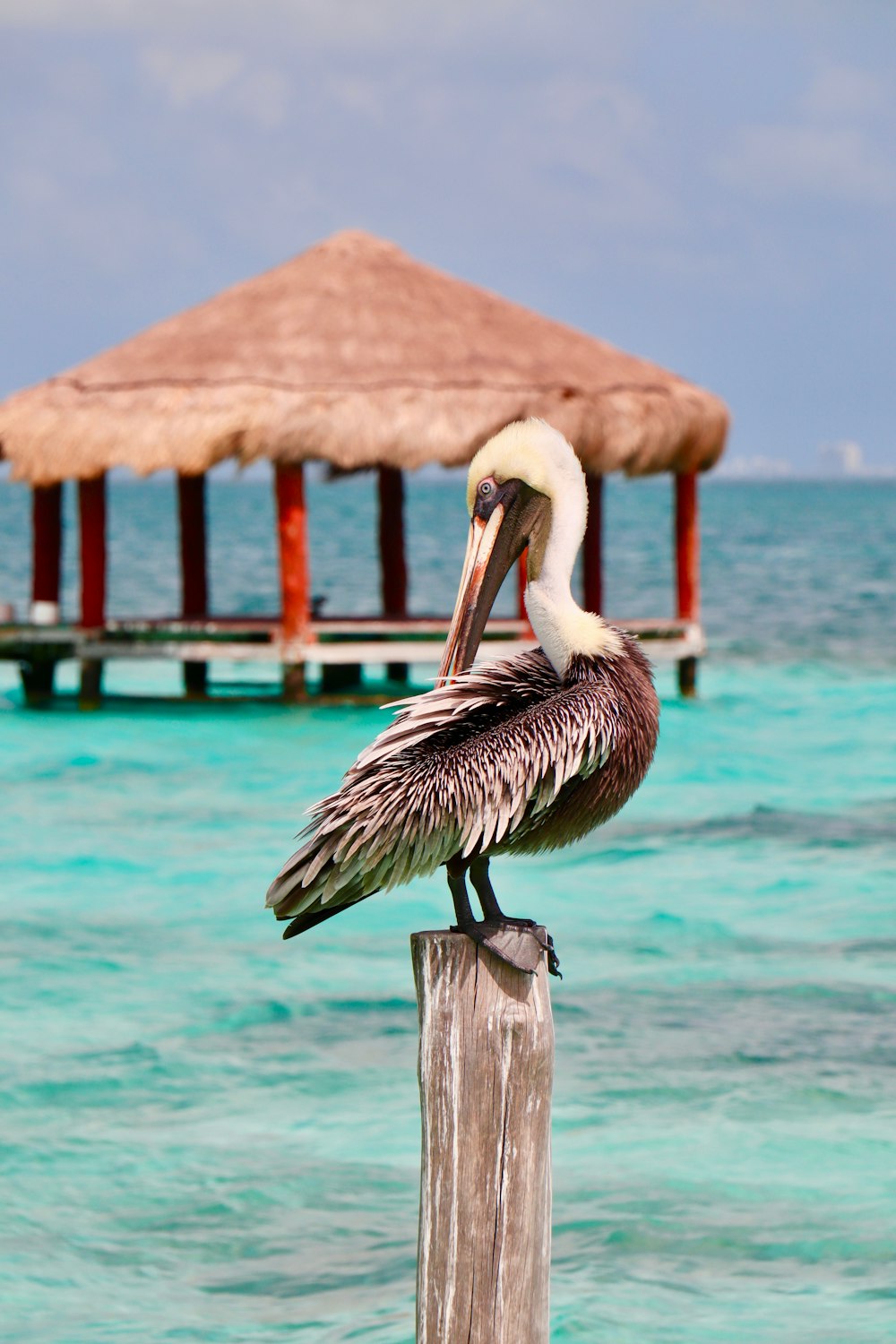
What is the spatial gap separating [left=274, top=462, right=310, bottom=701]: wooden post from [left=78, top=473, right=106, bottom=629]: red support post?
57.0 inches

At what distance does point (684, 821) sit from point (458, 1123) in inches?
342

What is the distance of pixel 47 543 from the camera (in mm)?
15531

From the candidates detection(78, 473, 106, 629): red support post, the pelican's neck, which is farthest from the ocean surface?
the pelican's neck

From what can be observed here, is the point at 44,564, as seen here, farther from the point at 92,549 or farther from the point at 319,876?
the point at 319,876

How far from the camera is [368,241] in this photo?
51.1 feet

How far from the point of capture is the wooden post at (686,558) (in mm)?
15203

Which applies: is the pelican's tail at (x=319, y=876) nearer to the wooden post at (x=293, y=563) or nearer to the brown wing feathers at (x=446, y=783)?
the brown wing feathers at (x=446, y=783)

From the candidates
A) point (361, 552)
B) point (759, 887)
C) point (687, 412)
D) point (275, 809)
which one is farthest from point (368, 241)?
point (361, 552)

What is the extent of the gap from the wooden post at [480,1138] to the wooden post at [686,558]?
12219mm

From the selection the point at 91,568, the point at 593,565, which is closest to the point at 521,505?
the point at 91,568

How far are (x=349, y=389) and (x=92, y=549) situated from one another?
2584 millimetres

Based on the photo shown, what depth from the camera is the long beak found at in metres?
3.18

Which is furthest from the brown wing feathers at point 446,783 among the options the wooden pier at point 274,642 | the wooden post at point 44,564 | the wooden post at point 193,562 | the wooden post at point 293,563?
the wooden post at point 193,562

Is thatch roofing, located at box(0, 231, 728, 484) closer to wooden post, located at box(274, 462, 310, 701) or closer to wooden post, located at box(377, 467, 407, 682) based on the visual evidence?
wooden post, located at box(274, 462, 310, 701)
